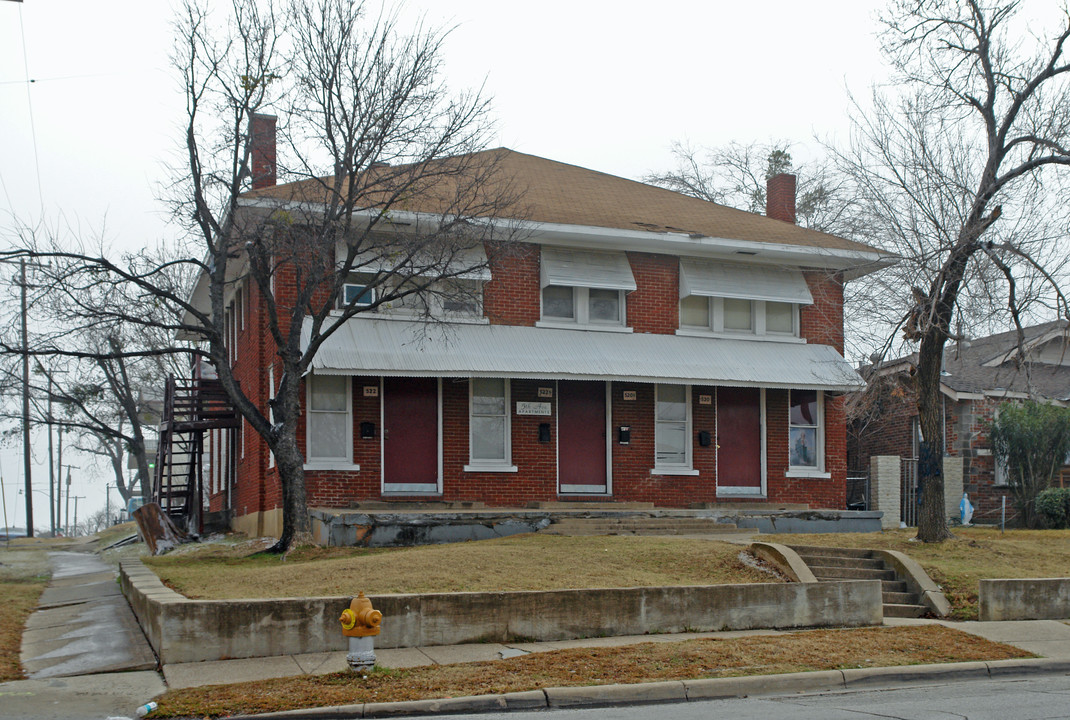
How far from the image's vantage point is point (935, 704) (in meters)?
8.38

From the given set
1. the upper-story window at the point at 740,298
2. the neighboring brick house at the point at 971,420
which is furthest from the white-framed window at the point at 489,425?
the neighboring brick house at the point at 971,420

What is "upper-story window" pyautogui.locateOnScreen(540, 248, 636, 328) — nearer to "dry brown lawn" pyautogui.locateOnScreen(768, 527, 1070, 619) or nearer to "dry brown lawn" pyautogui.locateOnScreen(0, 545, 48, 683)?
"dry brown lawn" pyautogui.locateOnScreen(768, 527, 1070, 619)

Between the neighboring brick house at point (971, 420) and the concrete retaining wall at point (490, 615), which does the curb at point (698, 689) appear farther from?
the neighboring brick house at point (971, 420)

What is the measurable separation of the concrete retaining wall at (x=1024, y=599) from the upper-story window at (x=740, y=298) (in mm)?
9870

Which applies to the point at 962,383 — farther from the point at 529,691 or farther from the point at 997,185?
the point at 529,691

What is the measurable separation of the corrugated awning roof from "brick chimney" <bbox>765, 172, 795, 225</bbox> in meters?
4.48

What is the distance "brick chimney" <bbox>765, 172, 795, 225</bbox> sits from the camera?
25641mm

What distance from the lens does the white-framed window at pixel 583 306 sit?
21.2m

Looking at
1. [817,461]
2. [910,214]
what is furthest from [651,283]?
[910,214]

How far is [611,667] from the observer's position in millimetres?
9320

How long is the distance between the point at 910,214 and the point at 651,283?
6.55m

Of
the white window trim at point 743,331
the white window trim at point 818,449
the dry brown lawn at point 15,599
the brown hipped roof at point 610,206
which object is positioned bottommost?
the dry brown lawn at point 15,599

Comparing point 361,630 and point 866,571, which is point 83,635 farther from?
Result: point 866,571

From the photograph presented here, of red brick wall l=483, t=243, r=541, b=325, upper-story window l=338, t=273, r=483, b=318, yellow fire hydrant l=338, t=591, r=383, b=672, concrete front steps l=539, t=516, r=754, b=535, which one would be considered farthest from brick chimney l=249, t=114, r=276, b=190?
yellow fire hydrant l=338, t=591, r=383, b=672
